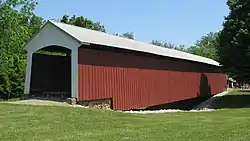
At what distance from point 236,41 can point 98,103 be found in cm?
1611

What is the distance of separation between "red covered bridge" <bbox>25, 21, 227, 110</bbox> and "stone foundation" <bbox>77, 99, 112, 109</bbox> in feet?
0.80

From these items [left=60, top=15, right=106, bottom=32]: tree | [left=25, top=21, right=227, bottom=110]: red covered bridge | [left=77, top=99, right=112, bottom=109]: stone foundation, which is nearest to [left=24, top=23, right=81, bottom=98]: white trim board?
[left=25, top=21, right=227, bottom=110]: red covered bridge

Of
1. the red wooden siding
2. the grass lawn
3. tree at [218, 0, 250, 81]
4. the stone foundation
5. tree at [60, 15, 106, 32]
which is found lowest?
the grass lawn

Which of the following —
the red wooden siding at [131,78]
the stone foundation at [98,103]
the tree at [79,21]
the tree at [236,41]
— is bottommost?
the stone foundation at [98,103]

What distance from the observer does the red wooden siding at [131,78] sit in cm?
1886

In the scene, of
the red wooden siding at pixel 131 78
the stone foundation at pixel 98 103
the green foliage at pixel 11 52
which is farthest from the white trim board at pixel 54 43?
the green foliage at pixel 11 52

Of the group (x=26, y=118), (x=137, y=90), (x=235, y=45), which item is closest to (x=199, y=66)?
(x=235, y=45)

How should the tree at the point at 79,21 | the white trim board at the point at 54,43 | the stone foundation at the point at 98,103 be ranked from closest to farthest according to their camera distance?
the white trim board at the point at 54,43
the stone foundation at the point at 98,103
the tree at the point at 79,21

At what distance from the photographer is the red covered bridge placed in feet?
60.8

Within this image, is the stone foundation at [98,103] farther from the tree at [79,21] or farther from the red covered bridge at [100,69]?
the tree at [79,21]

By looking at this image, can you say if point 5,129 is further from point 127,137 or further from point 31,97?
point 31,97

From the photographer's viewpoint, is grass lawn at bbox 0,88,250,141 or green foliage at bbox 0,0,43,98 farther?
green foliage at bbox 0,0,43,98

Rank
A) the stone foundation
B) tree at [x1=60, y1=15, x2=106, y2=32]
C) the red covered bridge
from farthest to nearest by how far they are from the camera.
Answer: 1. tree at [x1=60, y1=15, x2=106, y2=32]
2. the stone foundation
3. the red covered bridge

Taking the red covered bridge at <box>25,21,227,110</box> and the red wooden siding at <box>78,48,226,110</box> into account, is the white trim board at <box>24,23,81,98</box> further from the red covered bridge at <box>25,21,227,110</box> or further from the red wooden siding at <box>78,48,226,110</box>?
the red wooden siding at <box>78,48,226,110</box>
